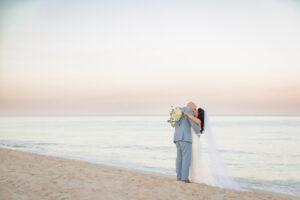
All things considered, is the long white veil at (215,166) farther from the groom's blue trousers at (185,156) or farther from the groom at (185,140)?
the groom's blue trousers at (185,156)

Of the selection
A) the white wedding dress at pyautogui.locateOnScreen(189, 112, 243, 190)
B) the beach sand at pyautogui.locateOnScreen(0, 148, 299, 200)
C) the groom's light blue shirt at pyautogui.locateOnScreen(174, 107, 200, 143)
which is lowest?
the beach sand at pyautogui.locateOnScreen(0, 148, 299, 200)

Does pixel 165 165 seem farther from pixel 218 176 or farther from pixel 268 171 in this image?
pixel 218 176

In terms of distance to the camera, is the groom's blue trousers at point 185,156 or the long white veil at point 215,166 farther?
the long white veil at point 215,166

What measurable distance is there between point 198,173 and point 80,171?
109 inches

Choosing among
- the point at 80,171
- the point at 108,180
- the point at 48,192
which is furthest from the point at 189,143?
the point at 48,192

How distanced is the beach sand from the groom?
1.57ft

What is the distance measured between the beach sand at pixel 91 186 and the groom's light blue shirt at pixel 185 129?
997mm

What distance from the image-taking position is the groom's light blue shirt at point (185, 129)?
10.2m

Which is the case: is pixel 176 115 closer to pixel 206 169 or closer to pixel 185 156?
pixel 185 156

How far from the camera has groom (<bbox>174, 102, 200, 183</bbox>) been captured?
1023 cm

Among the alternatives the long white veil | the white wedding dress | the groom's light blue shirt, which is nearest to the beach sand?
the white wedding dress

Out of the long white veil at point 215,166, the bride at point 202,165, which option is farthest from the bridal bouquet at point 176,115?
the long white veil at point 215,166

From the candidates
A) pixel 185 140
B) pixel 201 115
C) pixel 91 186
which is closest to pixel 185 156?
pixel 185 140

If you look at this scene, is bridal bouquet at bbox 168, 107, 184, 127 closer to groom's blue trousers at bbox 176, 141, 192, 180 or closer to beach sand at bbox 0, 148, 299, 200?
groom's blue trousers at bbox 176, 141, 192, 180
